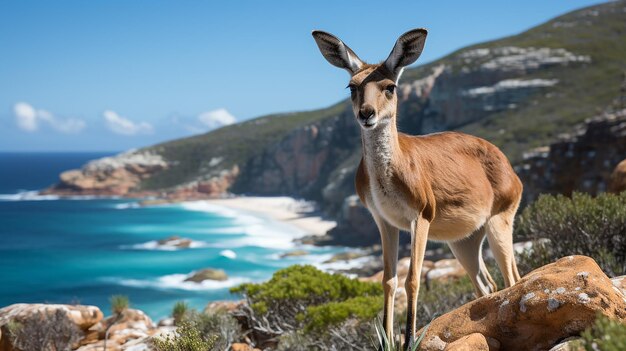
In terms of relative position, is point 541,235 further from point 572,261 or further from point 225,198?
point 225,198

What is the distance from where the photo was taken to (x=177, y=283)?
157ft

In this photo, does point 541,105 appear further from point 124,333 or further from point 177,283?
point 124,333

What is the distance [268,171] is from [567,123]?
62.7m

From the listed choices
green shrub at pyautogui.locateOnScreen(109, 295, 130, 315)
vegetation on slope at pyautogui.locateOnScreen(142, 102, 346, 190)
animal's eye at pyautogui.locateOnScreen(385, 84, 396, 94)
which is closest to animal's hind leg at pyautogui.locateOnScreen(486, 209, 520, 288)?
animal's eye at pyautogui.locateOnScreen(385, 84, 396, 94)

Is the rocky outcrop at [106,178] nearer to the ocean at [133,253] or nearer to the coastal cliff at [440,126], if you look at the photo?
the coastal cliff at [440,126]

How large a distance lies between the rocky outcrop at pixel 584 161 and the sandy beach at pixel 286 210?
3490 cm

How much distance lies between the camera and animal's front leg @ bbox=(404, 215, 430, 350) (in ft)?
18.4

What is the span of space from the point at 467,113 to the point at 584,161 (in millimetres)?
44038

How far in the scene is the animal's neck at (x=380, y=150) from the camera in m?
5.68

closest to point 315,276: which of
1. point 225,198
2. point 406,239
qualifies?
point 406,239

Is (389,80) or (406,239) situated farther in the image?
(406,239)

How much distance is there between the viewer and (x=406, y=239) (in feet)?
191

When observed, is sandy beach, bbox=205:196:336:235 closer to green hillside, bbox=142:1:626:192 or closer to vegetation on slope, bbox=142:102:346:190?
green hillside, bbox=142:1:626:192

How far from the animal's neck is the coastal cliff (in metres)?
31.4
